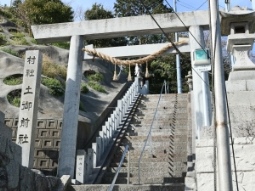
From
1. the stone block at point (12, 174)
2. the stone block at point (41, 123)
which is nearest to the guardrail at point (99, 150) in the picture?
the stone block at point (41, 123)

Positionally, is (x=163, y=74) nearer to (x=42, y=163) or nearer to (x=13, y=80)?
(x=13, y=80)

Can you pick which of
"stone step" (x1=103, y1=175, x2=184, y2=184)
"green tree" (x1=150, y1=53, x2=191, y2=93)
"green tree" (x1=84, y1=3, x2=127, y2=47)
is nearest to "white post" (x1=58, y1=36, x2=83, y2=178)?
"stone step" (x1=103, y1=175, x2=184, y2=184)

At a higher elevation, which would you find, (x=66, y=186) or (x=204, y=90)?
(x=204, y=90)

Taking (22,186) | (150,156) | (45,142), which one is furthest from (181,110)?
(22,186)

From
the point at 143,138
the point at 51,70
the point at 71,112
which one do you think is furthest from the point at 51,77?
the point at 71,112

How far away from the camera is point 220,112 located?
313 centimetres

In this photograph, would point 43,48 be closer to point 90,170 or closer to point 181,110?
point 181,110

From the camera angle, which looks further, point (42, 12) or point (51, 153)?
point (42, 12)

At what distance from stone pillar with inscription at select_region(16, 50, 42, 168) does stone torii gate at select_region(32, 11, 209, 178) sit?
631 millimetres

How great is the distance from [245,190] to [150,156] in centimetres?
486

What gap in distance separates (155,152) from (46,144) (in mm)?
2964

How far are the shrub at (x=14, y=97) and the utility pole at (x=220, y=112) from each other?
8.91m

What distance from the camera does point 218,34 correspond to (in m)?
3.43

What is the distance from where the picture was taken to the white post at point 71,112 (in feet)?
24.3
